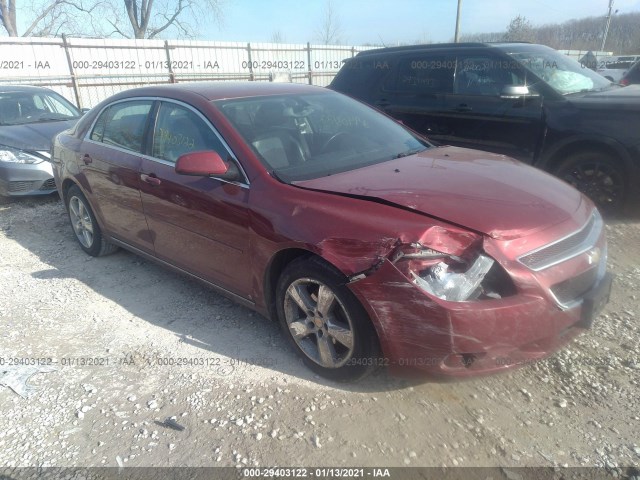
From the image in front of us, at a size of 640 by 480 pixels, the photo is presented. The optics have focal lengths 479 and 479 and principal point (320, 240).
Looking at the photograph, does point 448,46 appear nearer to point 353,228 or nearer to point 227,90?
point 227,90

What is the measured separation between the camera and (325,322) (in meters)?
2.65

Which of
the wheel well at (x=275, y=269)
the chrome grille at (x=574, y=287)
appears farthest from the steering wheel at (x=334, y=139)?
the chrome grille at (x=574, y=287)

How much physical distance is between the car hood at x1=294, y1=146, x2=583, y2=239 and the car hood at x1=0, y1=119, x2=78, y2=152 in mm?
5504

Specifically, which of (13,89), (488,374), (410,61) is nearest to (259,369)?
(488,374)

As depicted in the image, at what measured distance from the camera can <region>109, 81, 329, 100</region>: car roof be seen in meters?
3.49

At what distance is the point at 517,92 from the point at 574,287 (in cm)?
353

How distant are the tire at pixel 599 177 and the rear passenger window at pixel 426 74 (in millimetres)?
1754

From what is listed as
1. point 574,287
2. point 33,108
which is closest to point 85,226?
point 33,108

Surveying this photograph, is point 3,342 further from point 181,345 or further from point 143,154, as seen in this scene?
point 143,154

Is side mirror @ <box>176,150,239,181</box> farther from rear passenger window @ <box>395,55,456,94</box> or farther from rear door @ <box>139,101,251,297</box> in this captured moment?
rear passenger window @ <box>395,55,456,94</box>

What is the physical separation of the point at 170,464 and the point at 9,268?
3.37 meters

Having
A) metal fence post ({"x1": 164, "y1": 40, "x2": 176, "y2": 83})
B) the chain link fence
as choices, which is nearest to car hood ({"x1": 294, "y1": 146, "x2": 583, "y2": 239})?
the chain link fence

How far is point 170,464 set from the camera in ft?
7.40

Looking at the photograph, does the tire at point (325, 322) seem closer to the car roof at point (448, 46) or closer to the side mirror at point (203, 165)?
the side mirror at point (203, 165)
